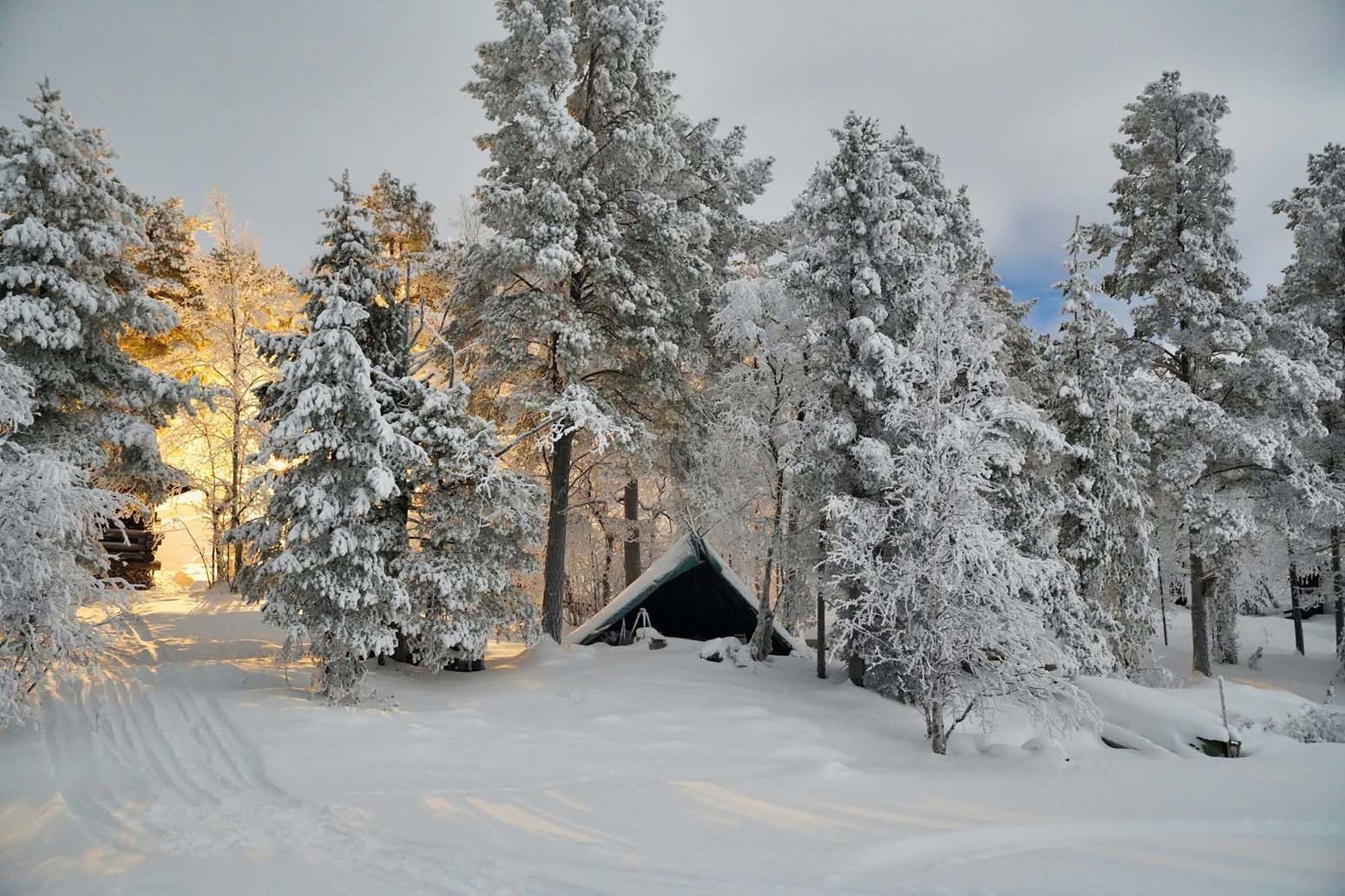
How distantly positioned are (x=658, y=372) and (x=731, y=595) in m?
6.08

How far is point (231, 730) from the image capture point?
9508mm

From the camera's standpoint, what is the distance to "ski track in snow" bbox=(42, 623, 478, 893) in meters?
6.46

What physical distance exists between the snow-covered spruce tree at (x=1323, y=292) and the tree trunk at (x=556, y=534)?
17.6 meters

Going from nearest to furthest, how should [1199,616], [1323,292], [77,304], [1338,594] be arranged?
[77,304], [1199,616], [1323,292], [1338,594]

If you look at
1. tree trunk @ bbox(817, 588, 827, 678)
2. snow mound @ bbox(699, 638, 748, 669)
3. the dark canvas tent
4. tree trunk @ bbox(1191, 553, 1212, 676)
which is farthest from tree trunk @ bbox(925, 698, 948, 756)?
tree trunk @ bbox(1191, 553, 1212, 676)

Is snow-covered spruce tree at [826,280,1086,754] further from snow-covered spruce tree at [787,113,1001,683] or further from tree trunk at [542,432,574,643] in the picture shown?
tree trunk at [542,432,574,643]

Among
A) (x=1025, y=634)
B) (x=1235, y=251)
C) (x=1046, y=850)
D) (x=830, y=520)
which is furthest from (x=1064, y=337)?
(x=1046, y=850)

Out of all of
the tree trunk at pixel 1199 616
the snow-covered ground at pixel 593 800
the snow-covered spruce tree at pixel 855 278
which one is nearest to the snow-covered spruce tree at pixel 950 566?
the snow-covered ground at pixel 593 800

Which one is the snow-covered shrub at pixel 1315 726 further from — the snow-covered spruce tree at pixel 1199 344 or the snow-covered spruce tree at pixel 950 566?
the snow-covered spruce tree at pixel 1199 344

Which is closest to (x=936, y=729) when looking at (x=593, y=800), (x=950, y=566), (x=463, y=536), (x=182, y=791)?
(x=950, y=566)

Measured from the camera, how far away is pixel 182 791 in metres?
7.70

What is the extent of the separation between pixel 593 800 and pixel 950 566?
234 inches

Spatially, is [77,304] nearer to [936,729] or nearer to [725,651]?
[725,651]

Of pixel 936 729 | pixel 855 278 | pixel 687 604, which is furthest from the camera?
pixel 687 604
